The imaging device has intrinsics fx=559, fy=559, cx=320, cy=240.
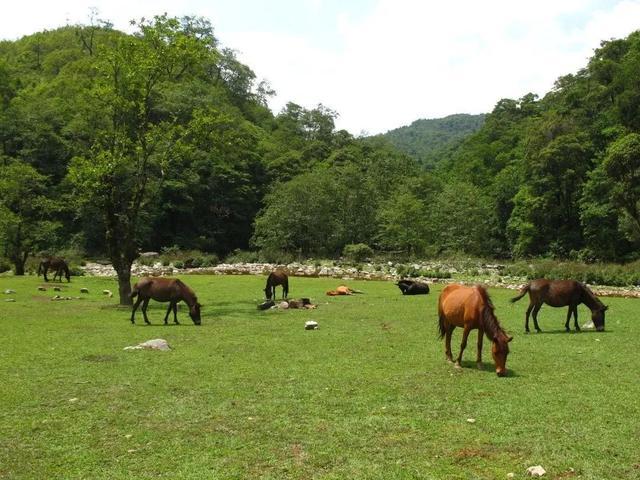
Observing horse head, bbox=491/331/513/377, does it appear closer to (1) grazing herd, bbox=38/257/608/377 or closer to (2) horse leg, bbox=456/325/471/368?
(1) grazing herd, bbox=38/257/608/377

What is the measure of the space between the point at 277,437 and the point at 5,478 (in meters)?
3.14

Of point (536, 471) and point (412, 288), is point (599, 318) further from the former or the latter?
point (412, 288)

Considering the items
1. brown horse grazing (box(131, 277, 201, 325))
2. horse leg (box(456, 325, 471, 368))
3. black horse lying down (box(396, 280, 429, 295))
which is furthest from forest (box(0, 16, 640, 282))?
horse leg (box(456, 325, 471, 368))

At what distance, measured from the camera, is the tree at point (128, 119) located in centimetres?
2305

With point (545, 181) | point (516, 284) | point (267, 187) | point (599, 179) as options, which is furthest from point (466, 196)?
point (516, 284)

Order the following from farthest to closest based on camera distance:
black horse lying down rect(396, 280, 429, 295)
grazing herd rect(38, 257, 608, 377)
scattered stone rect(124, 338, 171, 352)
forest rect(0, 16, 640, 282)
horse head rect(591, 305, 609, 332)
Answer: black horse lying down rect(396, 280, 429, 295)
forest rect(0, 16, 640, 282)
horse head rect(591, 305, 609, 332)
scattered stone rect(124, 338, 171, 352)
grazing herd rect(38, 257, 608, 377)

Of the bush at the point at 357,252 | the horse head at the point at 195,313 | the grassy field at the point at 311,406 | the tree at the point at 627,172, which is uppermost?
the tree at the point at 627,172

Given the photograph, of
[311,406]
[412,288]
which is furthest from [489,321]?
[412,288]

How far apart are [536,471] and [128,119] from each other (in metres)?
23.2

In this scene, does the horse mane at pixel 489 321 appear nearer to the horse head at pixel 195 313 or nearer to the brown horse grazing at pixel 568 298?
the brown horse grazing at pixel 568 298

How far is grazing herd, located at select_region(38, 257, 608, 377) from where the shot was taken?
10766mm

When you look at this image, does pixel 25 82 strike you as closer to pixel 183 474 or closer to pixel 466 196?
pixel 466 196

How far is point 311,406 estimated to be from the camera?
28.7 ft

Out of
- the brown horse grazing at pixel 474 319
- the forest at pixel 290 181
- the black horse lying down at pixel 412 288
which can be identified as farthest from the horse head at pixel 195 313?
the black horse lying down at pixel 412 288
